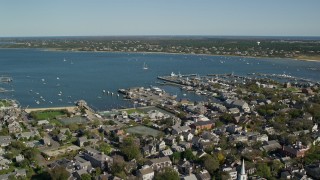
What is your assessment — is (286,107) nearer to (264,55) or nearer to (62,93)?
(62,93)

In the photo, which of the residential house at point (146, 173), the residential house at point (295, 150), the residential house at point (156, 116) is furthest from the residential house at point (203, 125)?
the residential house at point (146, 173)

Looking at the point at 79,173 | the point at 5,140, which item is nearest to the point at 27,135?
the point at 5,140

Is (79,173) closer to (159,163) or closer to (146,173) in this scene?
(146,173)

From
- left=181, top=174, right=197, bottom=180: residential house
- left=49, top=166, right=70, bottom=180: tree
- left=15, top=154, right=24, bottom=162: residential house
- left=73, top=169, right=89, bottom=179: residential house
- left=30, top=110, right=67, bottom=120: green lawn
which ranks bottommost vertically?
left=30, top=110, right=67, bottom=120: green lawn

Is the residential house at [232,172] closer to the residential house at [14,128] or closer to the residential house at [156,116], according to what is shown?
the residential house at [156,116]

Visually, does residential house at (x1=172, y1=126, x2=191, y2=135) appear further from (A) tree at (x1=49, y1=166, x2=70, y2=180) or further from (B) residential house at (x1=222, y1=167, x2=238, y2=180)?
(A) tree at (x1=49, y1=166, x2=70, y2=180)

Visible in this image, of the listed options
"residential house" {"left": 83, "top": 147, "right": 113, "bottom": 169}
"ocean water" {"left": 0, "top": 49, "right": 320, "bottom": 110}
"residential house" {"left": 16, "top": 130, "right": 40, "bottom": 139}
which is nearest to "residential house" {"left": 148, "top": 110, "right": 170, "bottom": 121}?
"ocean water" {"left": 0, "top": 49, "right": 320, "bottom": 110}
